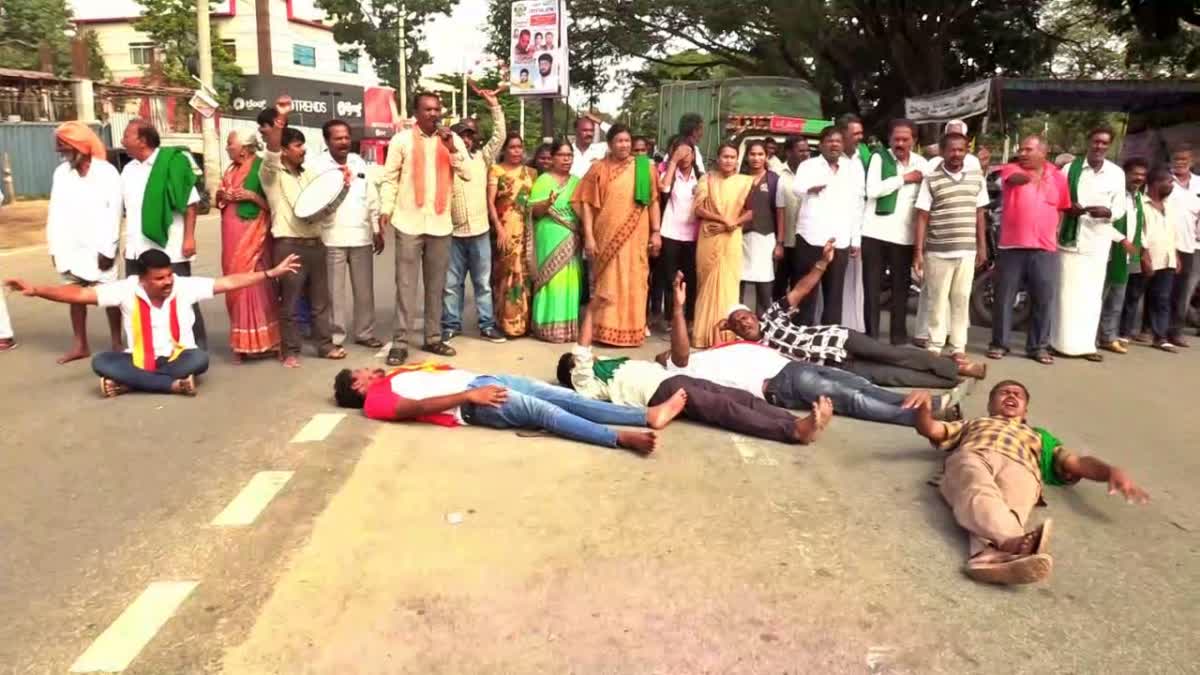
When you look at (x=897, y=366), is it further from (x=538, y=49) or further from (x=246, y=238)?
(x=538, y=49)

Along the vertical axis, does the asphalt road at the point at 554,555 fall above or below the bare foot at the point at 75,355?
below

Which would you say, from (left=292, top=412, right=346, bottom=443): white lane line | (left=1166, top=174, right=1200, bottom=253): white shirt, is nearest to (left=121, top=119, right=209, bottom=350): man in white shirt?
(left=292, top=412, right=346, bottom=443): white lane line

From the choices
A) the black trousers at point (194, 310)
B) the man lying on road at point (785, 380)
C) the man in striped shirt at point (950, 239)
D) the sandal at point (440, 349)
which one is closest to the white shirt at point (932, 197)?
A: the man in striped shirt at point (950, 239)

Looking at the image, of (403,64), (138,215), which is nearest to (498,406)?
(138,215)

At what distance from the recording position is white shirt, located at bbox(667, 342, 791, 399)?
5.50 metres

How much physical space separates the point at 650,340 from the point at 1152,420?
363cm

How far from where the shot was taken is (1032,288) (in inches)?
296

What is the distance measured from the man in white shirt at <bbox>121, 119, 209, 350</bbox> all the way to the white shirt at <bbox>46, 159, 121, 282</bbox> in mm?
185

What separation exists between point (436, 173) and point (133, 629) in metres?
4.54

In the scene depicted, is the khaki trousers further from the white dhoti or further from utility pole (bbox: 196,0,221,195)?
utility pole (bbox: 196,0,221,195)

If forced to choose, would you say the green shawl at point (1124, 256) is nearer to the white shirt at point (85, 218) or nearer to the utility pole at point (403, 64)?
the white shirt at point (85, 218)

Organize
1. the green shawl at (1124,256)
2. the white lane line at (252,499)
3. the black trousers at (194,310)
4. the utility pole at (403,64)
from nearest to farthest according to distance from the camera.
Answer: the white lane line at (252,499), the black trousers at (194,310), the green shawl at (1124,256), the utility pole at (403,64)

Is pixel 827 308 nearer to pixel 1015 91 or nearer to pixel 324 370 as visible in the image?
pixel 324 370

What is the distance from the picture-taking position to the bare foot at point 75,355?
6926 millimetres
